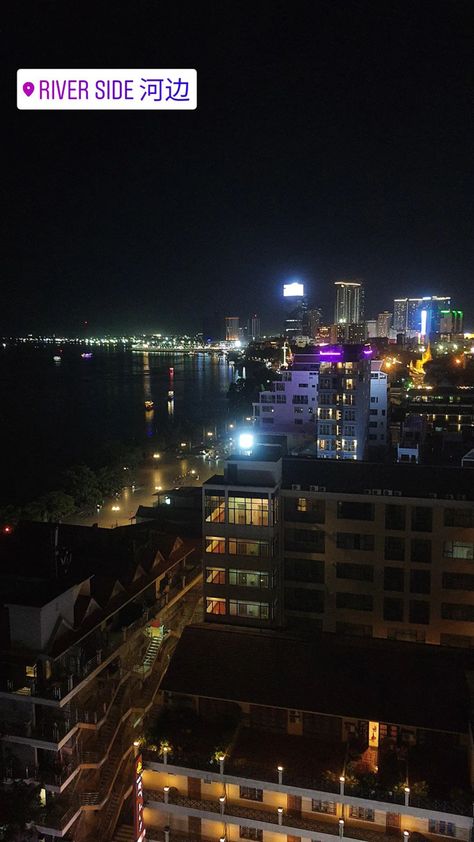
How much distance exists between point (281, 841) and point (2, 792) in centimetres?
194

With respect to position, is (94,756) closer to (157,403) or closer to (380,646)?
(380,646)

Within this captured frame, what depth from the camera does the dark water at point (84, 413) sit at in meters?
22.8

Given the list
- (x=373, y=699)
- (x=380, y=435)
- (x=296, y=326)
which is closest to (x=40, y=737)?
(x=373, y=699)

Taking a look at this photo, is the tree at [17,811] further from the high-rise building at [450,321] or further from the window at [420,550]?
the high-rise building at [450,321]

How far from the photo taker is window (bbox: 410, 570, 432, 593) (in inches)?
269

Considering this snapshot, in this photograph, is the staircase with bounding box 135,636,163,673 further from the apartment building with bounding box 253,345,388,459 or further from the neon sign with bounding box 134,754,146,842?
the apartment building with bounding box 253,345,388,459

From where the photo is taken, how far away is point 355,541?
23.1ft

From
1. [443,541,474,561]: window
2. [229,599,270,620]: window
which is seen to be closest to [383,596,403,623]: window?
[443,541,474,561]: window

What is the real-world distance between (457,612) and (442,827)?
3.20m

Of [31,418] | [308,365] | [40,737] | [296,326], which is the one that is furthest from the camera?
[296,326]

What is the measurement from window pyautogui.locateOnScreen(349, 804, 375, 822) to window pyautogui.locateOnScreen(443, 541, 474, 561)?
11.0ft

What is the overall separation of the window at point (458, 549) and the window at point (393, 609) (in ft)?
2.52

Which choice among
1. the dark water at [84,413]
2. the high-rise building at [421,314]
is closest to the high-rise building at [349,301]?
the high-rise building at [421,314]

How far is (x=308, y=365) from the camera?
19.0 metres
